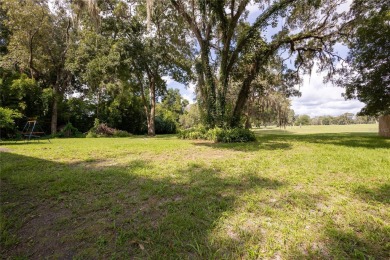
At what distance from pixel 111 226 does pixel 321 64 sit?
14372 mm

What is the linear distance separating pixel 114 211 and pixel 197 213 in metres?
1.04

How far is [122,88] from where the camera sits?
17141mm

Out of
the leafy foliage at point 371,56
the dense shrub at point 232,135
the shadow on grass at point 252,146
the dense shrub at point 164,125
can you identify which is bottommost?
the shadow on grass at point 252,146

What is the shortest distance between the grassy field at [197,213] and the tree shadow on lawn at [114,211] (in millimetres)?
11

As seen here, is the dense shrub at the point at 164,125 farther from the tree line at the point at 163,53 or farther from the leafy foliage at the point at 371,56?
the leafy foliage at the point at 371,56

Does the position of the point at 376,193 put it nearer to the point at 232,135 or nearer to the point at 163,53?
the point at 232,135

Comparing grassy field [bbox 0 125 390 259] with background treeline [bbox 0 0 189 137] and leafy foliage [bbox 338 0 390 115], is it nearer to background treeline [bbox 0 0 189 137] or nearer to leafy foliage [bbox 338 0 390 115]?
leafy foliage [bbox 338 0 390 115]

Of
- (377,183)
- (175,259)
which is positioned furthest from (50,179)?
(377,183)

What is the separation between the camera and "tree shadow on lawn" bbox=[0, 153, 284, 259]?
173cm

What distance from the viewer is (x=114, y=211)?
233 centimetres

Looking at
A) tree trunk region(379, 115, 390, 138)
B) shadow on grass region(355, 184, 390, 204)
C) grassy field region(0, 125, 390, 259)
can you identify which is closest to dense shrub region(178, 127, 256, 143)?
grassy field region(0, 125, 390, 259)

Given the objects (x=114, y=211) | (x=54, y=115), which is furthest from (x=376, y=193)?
(x=54, y=115)

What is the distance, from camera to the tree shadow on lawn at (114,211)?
→ 1.73 m

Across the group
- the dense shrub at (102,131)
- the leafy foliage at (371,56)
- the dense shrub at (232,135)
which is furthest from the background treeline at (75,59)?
the leafy foliage at (371,56)
